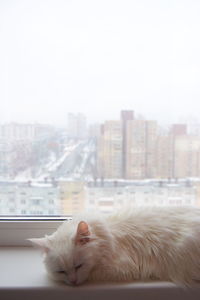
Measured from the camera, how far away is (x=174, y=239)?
3.05 feet

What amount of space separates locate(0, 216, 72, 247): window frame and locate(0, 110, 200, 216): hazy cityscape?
0.04 metres

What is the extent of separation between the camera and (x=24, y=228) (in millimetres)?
1200

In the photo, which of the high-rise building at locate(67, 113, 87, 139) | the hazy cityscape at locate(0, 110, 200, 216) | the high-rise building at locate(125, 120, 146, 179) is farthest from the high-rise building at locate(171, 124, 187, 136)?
the high-rise building at locate(67, 113, 87, 139)

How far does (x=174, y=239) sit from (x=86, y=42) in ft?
2.58

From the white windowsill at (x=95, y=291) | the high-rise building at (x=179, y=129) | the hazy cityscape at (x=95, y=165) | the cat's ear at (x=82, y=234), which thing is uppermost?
the high-rise building at (x=179, y=129)

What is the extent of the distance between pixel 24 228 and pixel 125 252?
470 mm

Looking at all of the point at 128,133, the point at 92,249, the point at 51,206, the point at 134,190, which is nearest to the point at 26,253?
the point at 51,206

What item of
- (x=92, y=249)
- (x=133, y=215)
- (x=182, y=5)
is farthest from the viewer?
(x=182, y=5)

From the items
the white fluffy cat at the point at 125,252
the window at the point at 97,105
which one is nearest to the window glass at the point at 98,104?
the window at the point at 97,105

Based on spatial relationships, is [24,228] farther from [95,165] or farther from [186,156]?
[186,156]

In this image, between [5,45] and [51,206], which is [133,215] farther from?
[5,45]

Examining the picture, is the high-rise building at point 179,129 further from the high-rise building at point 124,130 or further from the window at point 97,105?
the high-rise building at point 124,130

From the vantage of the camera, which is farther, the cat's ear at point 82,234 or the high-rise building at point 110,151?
the high-rise building at point 110,151

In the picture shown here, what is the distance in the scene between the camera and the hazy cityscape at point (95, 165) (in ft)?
3.92
